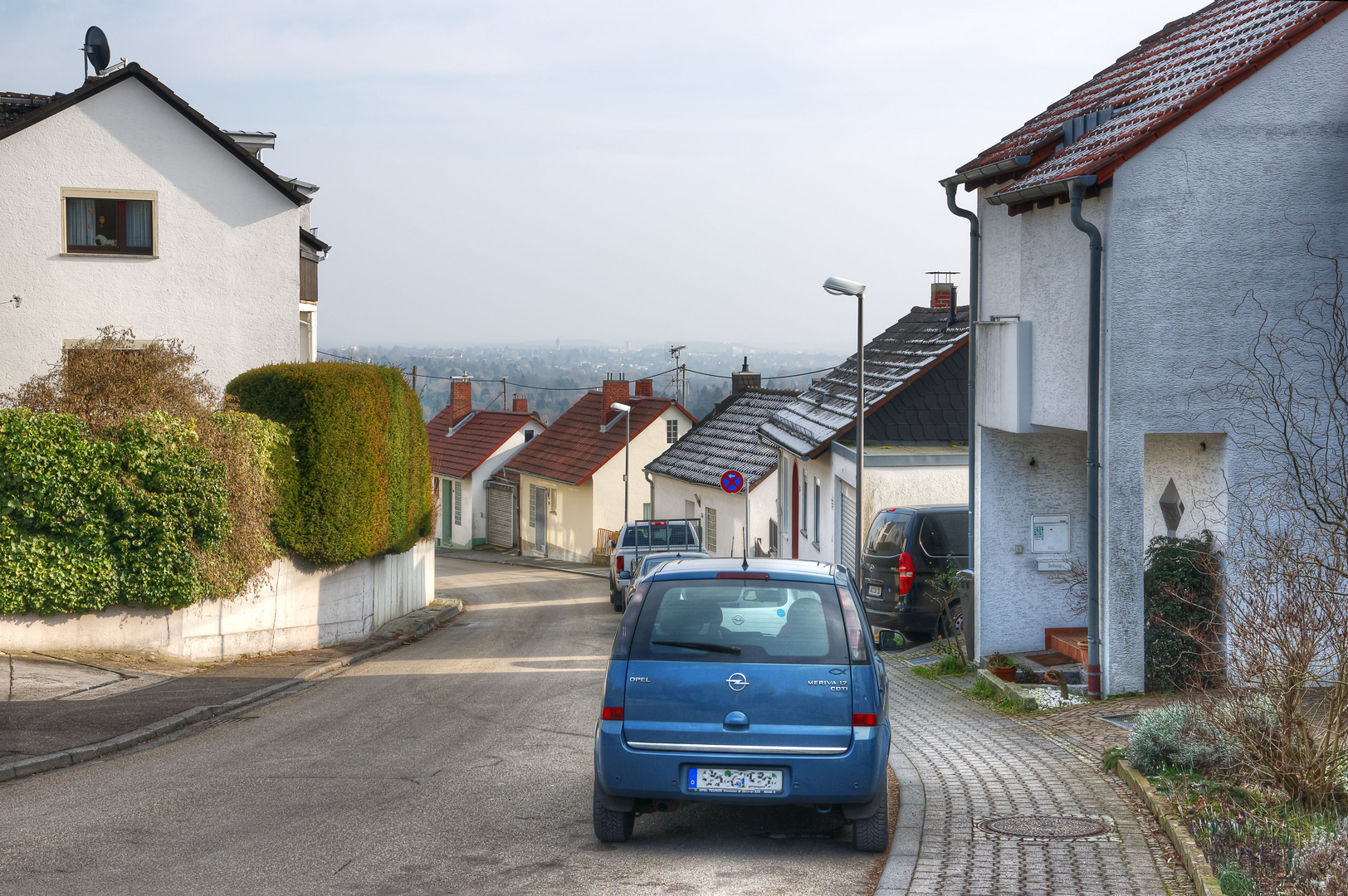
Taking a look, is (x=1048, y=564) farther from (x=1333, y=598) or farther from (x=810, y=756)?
(x=810, y=756)

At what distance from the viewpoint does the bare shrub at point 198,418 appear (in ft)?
51.8

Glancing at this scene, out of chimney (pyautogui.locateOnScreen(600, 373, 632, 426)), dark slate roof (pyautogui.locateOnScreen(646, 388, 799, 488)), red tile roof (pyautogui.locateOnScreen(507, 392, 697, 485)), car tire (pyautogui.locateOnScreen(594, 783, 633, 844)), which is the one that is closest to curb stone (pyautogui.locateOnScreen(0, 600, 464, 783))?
car tire (pyautogui.locateOnScreen(594, 783, 633, 844))

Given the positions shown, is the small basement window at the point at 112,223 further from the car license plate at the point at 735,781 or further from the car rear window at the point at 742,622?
the car license plate at the point at 735,781

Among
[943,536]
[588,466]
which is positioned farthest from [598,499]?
[943,536]

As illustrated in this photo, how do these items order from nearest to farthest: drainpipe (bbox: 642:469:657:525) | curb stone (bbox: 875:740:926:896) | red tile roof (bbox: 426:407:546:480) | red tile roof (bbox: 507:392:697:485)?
curb stone (bbox: 875:740:926:896)
drainpipe (bbox: 642:469:657:525)
red tile roof (bbox: 507:392:697:485)
red tile roof (bbox: 426:407:546:480)

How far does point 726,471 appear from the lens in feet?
119

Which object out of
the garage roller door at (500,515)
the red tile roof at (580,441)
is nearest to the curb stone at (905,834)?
the red tile roof at (580,441)

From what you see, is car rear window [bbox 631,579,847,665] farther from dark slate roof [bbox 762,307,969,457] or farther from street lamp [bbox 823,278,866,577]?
dark slate roof [bbox 762,307,969,457]

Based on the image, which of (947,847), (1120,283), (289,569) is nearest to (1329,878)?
(947,847)

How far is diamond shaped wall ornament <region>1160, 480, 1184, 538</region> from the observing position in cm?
1287

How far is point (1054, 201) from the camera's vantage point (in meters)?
12.4

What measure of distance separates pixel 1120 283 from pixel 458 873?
311 inches

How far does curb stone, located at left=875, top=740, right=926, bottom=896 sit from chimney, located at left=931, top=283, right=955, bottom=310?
2089 cm

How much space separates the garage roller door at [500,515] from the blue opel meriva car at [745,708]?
48759 millimetres
